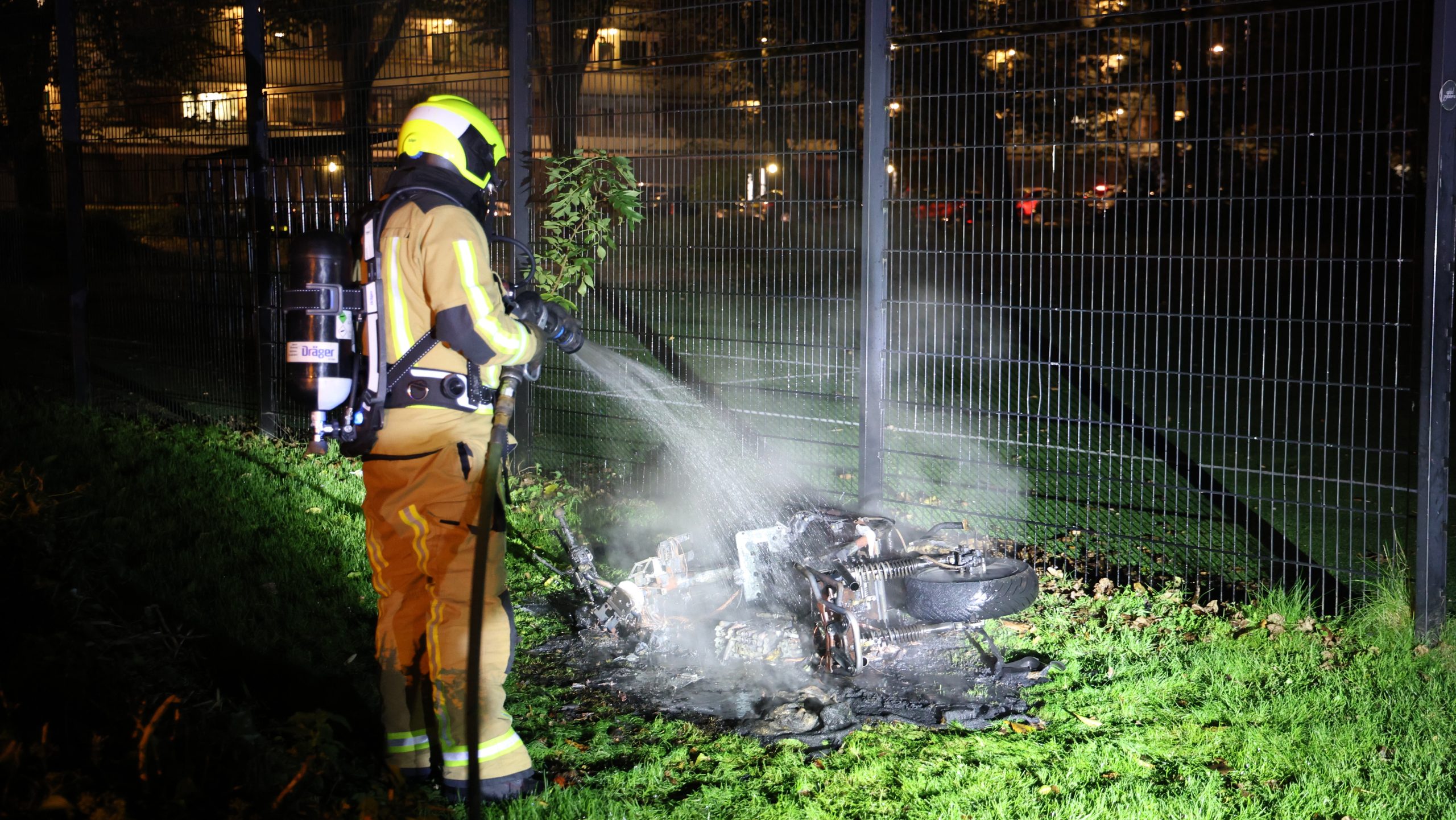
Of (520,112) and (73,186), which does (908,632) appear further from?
(73,186)

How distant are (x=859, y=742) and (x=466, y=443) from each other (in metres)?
1.98

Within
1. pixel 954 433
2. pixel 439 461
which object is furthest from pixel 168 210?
pixel 439 461

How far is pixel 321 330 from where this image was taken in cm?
432

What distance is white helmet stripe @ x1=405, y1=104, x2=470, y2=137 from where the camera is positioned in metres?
4.55

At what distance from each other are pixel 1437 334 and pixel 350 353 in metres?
4.94

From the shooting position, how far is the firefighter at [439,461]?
172 inches

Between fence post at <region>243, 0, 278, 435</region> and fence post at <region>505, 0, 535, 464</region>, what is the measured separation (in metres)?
3.02

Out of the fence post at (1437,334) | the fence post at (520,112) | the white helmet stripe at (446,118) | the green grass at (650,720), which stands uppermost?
the fence post at (520,112)

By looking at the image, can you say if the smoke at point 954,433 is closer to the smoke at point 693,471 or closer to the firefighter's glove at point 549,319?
the smoke at point 693,471

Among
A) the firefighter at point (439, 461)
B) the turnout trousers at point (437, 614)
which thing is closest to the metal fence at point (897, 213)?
the firefighter at point (439, 461)

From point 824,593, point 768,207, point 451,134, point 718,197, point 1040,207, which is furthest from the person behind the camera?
point 718,197

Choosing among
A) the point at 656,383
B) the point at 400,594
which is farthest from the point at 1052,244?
the point at 400,594

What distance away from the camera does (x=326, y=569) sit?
7.04m

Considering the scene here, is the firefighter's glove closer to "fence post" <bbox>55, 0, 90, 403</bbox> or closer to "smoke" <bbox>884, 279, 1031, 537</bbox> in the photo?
"smoke" <bbox>884, 279, 1031, 537</bbox>
